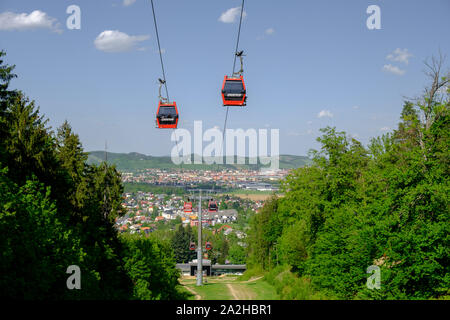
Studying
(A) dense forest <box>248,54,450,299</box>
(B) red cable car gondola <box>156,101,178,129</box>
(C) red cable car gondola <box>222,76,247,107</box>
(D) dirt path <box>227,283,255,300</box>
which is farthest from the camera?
(D) dirt path <box>227,283,255,300</box>

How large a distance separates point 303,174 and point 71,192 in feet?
70.3

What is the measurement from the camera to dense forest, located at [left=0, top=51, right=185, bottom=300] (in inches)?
661

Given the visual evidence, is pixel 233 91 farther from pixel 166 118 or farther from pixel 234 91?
pixel 166 118

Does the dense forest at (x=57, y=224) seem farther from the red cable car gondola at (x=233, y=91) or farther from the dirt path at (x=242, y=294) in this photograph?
the red cable car gondola at (x=233, y=91)

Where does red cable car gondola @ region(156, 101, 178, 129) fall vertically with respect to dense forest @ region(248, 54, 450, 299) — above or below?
above

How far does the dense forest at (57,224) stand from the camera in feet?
55.1

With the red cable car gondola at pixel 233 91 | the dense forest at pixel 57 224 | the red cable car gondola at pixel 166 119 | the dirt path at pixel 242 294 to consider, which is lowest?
the dirt path at pixel 242 294

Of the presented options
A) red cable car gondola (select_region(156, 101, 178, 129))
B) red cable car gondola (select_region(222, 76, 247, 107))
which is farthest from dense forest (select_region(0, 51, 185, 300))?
red cable car gondola (select_region(222, 76, 247, 107))

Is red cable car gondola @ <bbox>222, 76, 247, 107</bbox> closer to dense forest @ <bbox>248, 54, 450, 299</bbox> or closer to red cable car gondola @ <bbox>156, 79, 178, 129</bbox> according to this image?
red cable car gondola @ <bbox>156, 79, 178, 129</bbox>

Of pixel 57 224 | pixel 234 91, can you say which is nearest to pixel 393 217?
pixel 234 91

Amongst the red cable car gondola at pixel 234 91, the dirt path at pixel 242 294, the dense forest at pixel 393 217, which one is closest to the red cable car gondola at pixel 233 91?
the red cable car gondola at pixel 234 91

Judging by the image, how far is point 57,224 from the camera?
20.9m
